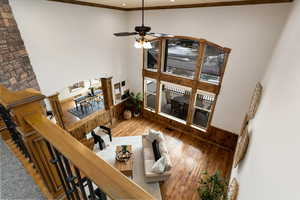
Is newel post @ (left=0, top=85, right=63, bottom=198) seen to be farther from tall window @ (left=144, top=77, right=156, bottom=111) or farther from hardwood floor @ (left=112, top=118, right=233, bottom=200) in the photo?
tall window @ (left=144, top=77, right=156, bottom=111)

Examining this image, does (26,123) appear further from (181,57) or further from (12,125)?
(181,57)

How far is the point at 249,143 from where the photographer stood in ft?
8.84

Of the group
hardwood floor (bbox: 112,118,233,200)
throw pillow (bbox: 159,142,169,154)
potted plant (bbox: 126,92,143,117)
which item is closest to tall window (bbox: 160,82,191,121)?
hardwood floor (bbox: 112,118,233,200)

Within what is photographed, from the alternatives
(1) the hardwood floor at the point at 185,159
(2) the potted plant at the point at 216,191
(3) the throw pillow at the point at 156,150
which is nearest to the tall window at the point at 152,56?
(1) the hardwood floor at the point at 185,159

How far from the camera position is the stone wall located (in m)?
3.14

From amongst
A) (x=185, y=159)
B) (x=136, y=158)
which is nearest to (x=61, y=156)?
(x=136, y=158)

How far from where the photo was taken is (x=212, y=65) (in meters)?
5.07

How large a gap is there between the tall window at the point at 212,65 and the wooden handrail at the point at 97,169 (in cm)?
501

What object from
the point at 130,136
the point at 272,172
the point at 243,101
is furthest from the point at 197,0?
the point at 130,136

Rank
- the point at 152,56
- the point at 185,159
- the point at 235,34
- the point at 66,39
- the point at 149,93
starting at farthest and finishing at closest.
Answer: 1. the point at 149,93
2. the point at 152,56
3. the point at 185,159
4. the point at 66,39
5. the point at 235,34

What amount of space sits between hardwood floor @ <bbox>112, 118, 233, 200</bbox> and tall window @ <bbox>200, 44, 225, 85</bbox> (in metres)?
2.60

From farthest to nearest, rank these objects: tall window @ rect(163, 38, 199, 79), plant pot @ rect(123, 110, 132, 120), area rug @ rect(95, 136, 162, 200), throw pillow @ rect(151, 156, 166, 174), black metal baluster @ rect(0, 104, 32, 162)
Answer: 1. plant pot @ rect(123, 110, 132, 120)
2. tall window @ rect(163, 38, 199, 79)
3. area rug @ rect(95, 136, 162, 200)
4. throw pillow @ rect(151, 156, 166, 174)
5. black metal baluster @ rect(0, 104, 32, 162)

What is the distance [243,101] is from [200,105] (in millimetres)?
1570

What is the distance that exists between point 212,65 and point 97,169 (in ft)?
17.1
